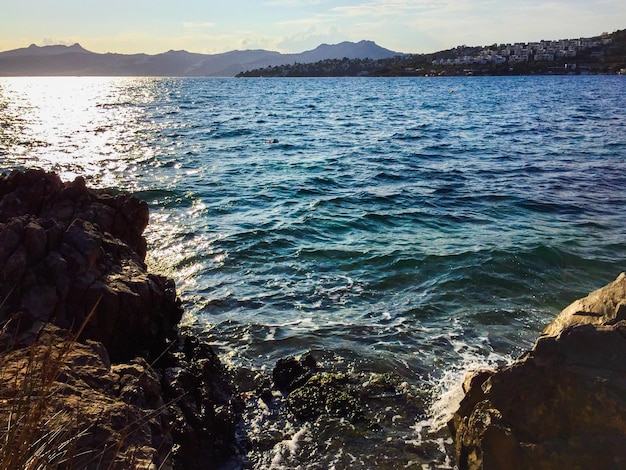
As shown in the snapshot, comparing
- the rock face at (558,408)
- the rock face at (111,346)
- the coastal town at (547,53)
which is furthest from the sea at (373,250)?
the coastal town at (547,53)

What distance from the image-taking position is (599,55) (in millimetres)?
155500

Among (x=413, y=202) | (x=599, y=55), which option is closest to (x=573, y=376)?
(x=413, y=202)

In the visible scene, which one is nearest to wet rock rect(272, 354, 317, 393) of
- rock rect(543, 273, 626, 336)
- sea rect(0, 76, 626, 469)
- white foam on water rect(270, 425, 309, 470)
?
sea rect(0, 76, 626, 469)

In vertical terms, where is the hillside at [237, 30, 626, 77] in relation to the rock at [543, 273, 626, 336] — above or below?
above

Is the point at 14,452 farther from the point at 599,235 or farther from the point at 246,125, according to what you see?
the point at 246,125

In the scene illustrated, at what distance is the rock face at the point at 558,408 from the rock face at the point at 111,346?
310 centimetres

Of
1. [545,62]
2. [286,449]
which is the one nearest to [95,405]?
[286,449]

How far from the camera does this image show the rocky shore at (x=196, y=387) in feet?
14.4

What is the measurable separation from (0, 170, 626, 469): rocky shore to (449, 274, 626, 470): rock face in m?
0.01

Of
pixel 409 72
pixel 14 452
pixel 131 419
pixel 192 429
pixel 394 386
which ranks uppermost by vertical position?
pixel 409 72

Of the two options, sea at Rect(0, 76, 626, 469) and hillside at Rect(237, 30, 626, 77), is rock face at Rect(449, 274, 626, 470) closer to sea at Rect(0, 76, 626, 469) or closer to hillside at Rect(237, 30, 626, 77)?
sea at Rect(0, 76, 626, 469)

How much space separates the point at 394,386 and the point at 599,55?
183m

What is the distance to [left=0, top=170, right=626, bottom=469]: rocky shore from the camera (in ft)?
14.4

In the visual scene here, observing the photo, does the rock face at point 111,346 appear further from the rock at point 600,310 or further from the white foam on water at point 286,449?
the rock at point 600,310
